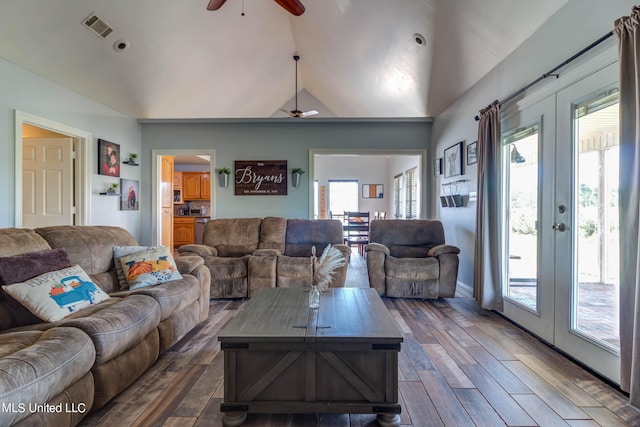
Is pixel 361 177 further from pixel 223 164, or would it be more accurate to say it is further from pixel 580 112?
pixel 580 112

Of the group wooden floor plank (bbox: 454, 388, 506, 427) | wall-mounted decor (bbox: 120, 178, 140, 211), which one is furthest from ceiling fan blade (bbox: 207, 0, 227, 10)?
wooden floor plank (bbox: 454, 388, 506, 427)

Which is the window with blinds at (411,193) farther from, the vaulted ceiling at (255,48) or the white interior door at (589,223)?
the white interior door at (589,223)

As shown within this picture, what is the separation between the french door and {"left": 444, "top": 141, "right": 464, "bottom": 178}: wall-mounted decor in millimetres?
1162

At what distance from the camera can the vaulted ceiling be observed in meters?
2.96

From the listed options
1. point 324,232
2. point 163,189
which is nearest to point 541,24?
point 324,232

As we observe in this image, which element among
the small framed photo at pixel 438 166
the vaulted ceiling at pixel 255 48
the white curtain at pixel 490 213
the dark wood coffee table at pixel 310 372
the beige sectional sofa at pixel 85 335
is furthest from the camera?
the small framed photo at pixel 438 166

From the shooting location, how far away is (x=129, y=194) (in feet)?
16.3

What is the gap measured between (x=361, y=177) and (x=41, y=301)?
30.3ft

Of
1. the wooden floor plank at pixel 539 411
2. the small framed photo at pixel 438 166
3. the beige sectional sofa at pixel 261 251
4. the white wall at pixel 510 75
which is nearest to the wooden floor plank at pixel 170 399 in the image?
the beige sectional sofa at pixel 261 251

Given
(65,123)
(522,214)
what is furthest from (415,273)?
(65,123)

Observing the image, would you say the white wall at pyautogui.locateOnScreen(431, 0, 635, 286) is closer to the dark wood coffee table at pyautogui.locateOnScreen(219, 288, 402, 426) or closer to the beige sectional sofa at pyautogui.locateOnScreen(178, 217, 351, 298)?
the beige sectional sofa at pyautogui.locateOnScreen(178, 217, 351, 298)

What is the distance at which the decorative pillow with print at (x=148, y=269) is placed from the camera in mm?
2480

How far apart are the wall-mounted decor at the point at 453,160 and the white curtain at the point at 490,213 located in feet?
2.82

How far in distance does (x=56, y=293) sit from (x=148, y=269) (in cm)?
69
